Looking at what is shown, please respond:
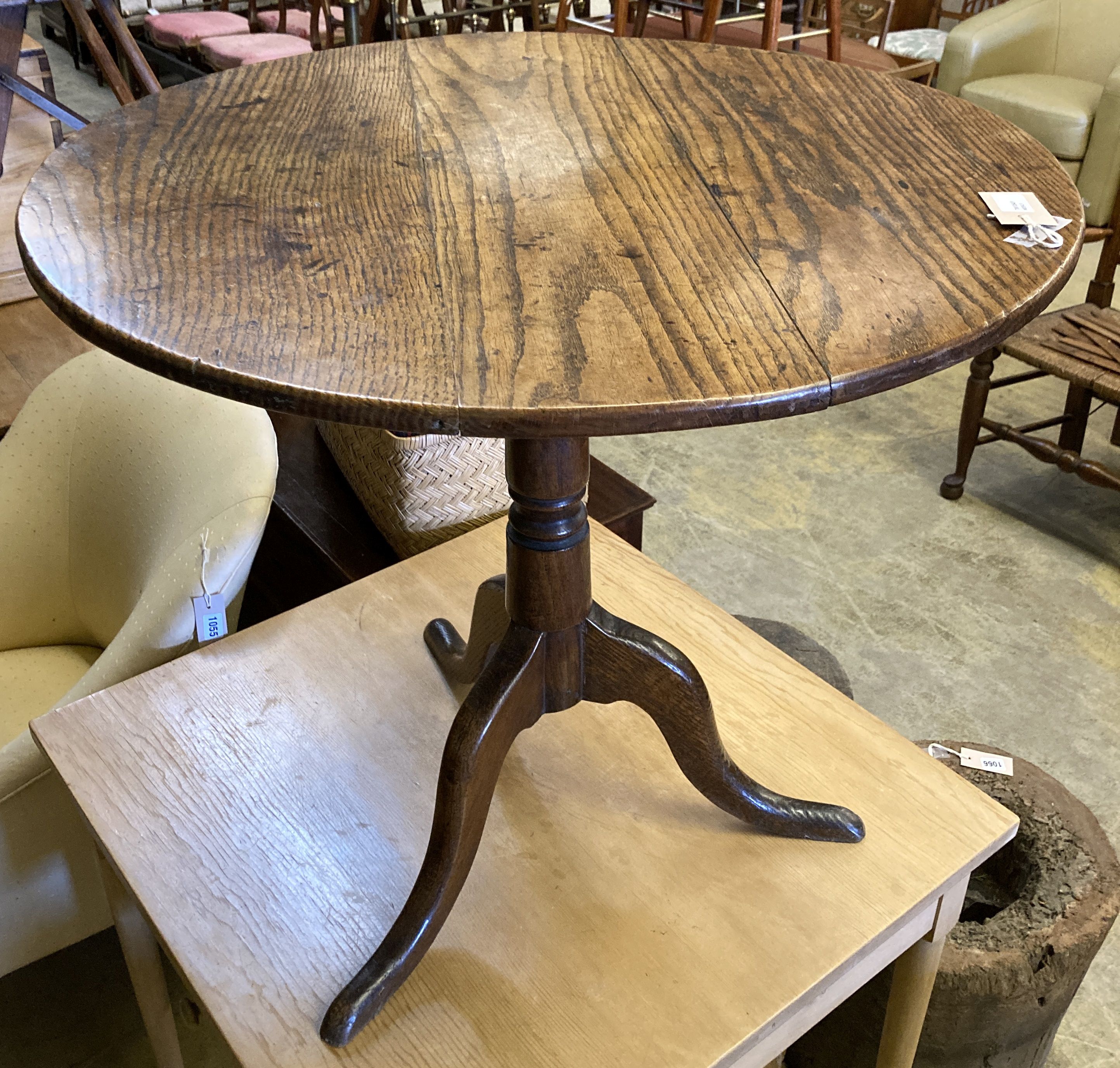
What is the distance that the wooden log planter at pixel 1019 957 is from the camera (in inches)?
45.7

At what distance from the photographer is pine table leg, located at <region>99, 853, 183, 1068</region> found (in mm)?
1072

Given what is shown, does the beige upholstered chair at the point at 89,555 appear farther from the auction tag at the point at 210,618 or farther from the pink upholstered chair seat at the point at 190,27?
the pink upholstered chair seat at the point at 190,27

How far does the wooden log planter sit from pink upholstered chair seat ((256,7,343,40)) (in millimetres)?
4220

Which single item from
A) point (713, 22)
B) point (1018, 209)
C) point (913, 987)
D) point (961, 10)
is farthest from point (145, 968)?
point (961, 10)

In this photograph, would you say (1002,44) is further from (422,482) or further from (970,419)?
(422,482)

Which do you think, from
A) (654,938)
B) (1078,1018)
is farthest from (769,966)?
(1078,1018)

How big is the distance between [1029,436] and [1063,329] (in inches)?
9.6

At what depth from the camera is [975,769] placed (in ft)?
4.49

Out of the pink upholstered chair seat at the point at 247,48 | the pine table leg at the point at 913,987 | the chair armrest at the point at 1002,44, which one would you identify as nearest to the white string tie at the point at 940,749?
the pine table leg at the point at 913,987

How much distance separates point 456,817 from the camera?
2.78ft

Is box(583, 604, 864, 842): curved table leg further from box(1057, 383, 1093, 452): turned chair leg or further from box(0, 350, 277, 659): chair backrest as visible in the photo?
box(1057, 383, 1093, 452): turned chair leg

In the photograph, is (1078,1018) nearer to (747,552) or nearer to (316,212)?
(747,552)

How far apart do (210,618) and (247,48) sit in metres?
3.78

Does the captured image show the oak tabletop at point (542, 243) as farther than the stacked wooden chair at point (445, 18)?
No
